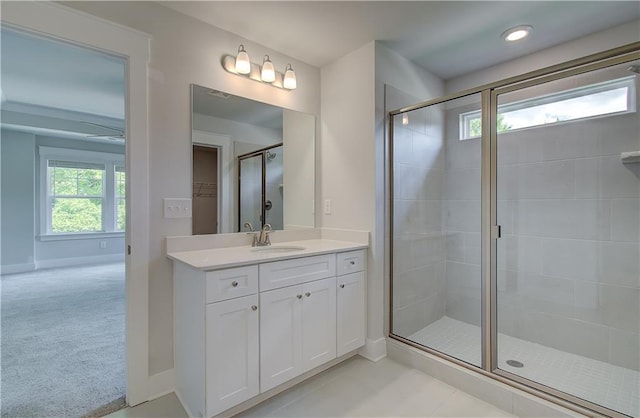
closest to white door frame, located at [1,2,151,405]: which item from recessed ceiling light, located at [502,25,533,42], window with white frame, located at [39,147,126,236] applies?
recessed ceiling light, located at [502,25,533,42]

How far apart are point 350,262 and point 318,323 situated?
481mm

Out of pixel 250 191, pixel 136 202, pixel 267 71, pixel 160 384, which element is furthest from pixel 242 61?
pixel 160 384

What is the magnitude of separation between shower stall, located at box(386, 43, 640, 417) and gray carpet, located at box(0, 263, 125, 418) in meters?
2.09

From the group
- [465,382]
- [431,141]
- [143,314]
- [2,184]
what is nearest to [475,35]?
[431,141]

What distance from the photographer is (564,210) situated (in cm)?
232

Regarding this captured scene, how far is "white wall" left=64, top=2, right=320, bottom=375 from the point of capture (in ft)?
5.83

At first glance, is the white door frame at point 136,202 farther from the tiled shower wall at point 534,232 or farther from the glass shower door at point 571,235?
the glass shower door at point 571,235

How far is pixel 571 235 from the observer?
2.30m

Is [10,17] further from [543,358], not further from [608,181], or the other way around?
[543,358]

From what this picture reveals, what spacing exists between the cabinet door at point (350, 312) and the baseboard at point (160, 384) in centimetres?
106

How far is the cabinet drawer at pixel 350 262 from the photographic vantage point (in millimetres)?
2092

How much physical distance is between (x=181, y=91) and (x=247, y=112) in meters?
0.49

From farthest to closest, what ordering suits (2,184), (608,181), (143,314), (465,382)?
1. (2,184)
2. (608,181)
3. (465,382)
4. (143,314)

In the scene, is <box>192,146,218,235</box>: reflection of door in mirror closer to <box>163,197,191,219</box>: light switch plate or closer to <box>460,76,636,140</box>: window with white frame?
<box>163,197,191,219</box>: light switch plate
